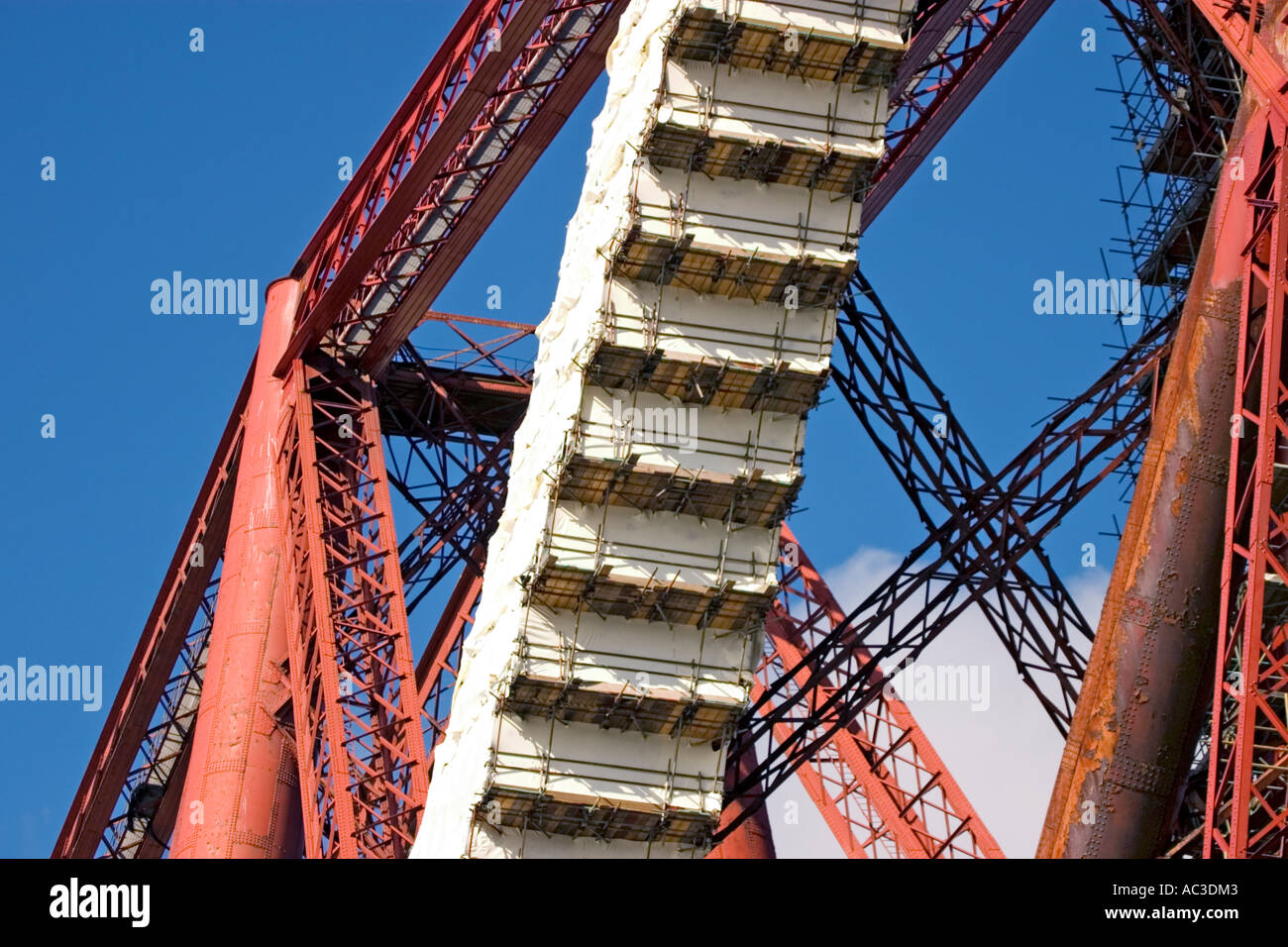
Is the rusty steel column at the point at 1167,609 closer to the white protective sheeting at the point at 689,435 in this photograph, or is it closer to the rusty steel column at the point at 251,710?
the white protective sheeting at the point at 689,435

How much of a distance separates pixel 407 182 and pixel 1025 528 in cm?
1133

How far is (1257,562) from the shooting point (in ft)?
88.3

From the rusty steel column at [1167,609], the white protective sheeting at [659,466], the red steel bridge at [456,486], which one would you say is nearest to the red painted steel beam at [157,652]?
the red steel bridge at [456,486]

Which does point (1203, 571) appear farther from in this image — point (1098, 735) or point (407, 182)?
point (407, 182)

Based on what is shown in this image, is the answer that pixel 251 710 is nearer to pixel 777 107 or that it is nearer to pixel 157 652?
pixel 157 652

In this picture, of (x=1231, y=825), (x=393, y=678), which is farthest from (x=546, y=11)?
(x=1231, y=825)

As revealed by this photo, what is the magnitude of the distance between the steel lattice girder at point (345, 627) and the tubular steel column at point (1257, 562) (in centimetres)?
1774

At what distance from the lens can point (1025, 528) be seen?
42219 millimetres

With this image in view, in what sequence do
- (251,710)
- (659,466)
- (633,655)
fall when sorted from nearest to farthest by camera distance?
1. (659,466)
2. (633,655)
3. (251,710)

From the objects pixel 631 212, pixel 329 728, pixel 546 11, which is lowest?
pixel 329 728

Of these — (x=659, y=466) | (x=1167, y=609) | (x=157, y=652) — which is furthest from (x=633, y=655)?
(x=157, y=652)

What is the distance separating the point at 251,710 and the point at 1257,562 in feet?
81.7
